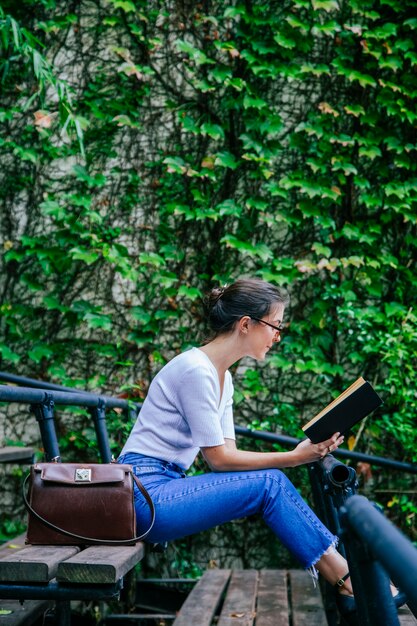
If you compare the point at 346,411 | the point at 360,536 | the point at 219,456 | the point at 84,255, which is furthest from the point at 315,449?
the point at 84,255

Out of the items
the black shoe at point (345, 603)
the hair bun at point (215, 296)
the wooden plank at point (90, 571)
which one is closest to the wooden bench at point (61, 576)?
the wooden plank at point (90, 571)

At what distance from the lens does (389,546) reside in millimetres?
641

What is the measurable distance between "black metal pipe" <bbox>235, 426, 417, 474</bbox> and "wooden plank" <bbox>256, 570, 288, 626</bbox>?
0.65m

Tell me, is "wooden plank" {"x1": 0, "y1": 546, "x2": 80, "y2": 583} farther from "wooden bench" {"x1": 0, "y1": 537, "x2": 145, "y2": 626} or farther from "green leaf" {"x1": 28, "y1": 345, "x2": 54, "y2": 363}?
"green leaf" {"x1": 28, "y1": 345, "x2": 54, "y2": 363}

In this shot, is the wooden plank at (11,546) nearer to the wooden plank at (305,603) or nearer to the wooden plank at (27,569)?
the wooden plank at (27,569)

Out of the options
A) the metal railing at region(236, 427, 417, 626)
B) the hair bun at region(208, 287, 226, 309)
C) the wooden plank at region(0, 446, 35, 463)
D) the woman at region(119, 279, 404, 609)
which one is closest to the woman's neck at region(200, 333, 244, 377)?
the woman at region(119, 279, 404, 609)

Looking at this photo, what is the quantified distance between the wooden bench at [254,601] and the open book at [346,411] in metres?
0.74

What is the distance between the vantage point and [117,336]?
13.9 ft

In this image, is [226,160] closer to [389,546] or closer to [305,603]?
[305,603]

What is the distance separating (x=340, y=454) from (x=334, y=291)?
3.07 feet

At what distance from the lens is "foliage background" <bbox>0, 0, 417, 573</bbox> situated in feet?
13.5

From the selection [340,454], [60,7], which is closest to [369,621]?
[340,454]

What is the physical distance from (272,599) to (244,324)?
1127 millimetres

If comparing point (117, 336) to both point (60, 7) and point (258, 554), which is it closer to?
point (258, 554)
